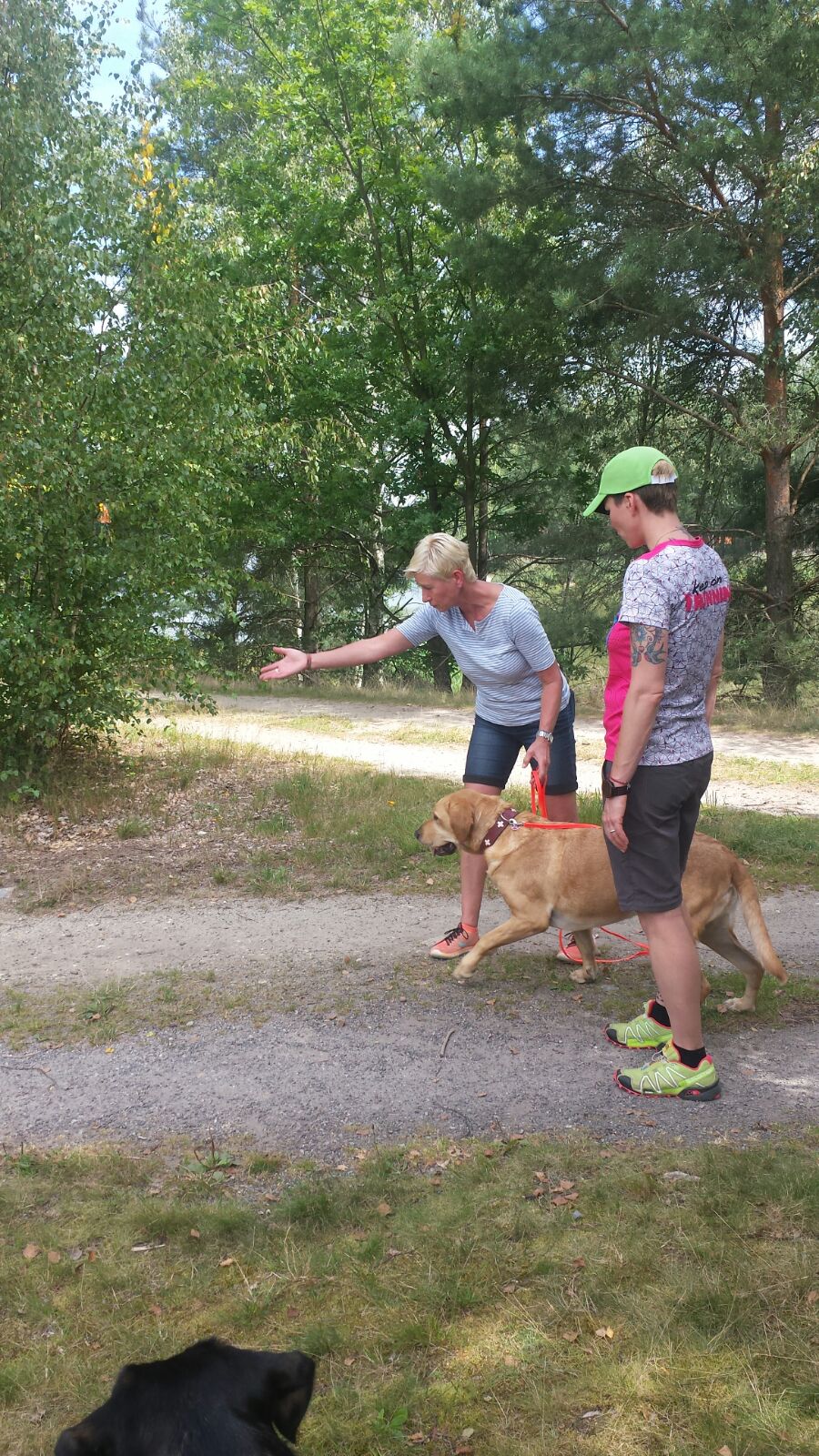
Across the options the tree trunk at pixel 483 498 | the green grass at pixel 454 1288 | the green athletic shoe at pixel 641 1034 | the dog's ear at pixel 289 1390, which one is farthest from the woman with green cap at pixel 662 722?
the tree trunk at pixel 483 498

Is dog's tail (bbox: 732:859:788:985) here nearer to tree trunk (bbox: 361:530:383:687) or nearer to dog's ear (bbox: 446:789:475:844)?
dog's ear (bbox: 446:789:475:844)

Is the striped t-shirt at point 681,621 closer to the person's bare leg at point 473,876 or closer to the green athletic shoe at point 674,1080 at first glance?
the green athletic shoe at point 674,1080

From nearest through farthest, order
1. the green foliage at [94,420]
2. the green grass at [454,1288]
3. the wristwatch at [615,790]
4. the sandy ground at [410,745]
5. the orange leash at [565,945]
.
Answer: the green grass at [454,1288] → the wristwatch at [615,790] → the orange leash at [565,945] → the green foliage at [94,420] → the sandy ground at [410,745]

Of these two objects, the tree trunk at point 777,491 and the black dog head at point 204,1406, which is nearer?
the black dog head at point 204,1406

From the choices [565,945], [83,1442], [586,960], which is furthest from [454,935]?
[83,1442]

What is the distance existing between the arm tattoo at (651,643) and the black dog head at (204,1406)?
8.49 ft

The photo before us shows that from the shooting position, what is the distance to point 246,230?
23.0m

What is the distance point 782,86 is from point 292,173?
43.5 ft

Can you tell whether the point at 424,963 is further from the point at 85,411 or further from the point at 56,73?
the point at 56,73

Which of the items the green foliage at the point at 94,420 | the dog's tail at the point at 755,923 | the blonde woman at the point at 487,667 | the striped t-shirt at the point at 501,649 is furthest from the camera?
the green foliage at the point at 94,420

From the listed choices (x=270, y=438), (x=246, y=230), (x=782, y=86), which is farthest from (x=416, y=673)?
(x=782, y=86)

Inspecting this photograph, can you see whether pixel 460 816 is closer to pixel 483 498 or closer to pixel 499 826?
pixel 499 826

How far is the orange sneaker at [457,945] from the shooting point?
19.1 ft

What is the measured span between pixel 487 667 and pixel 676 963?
6.41 ft
